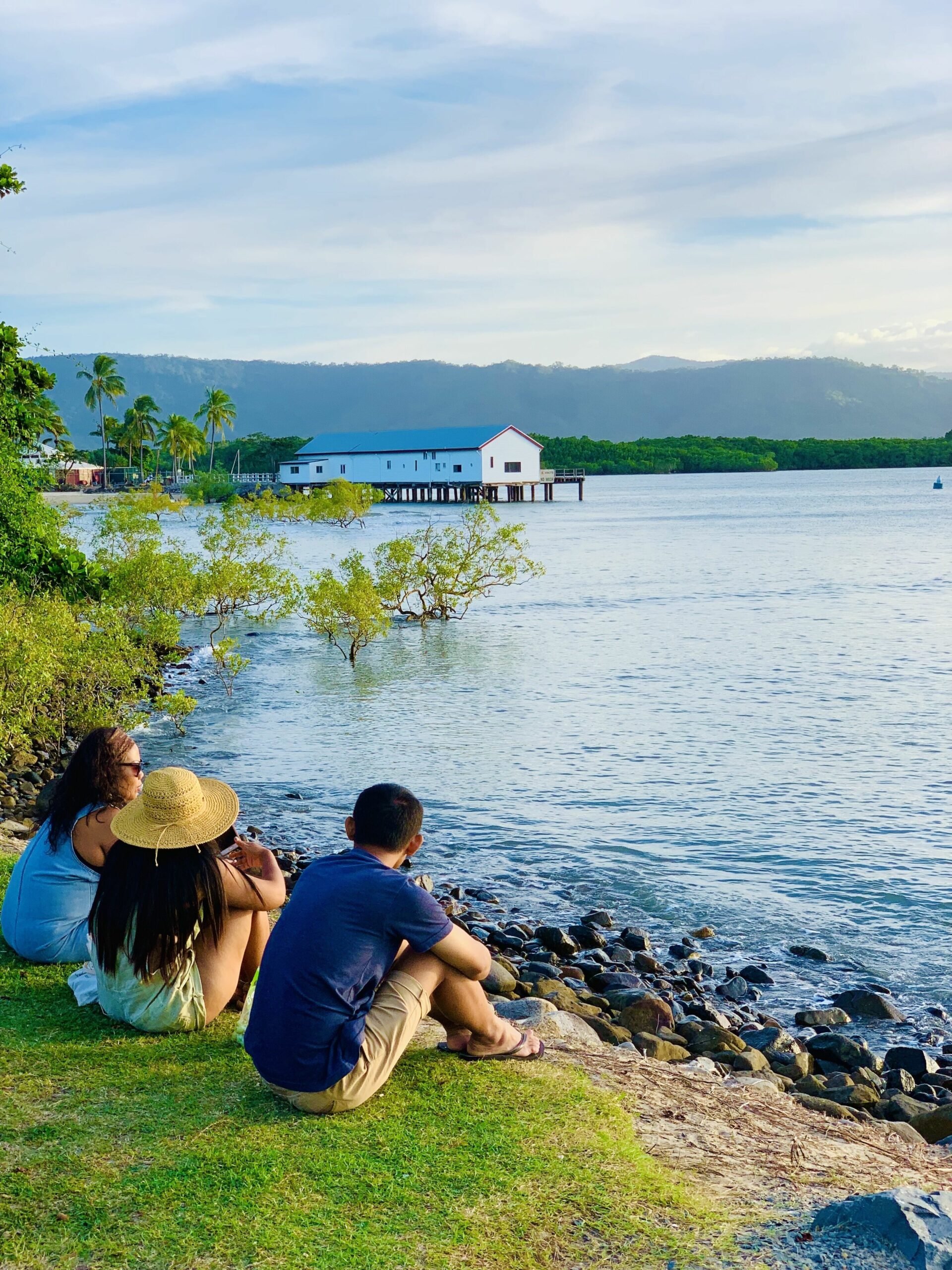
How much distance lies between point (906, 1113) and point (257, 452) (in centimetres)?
12331

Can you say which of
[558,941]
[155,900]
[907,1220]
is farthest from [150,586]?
[907,1220]

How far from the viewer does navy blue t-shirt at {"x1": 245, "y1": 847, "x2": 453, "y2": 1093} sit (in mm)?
4195

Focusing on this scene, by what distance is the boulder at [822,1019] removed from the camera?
8195 mm

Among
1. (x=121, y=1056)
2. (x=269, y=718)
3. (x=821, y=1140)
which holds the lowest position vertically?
(x=269, y=718)

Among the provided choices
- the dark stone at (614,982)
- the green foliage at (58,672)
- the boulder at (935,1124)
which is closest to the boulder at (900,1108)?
the boulder at (935,1124)

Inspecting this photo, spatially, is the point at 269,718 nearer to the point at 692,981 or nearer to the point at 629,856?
the point at 629,856

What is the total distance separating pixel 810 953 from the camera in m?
9.77

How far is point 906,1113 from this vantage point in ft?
20.7

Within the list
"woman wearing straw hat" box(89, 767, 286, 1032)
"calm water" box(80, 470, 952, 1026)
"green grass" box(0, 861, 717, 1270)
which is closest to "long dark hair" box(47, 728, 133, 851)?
"woman wearing straw hat" box(89, 767, 286, 1032)

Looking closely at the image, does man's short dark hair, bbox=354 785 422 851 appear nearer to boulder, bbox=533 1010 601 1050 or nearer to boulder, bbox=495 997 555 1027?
boulder, bbox=533 1010 601 1050

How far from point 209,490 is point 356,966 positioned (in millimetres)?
105907

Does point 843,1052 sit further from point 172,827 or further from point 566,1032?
point 172,827

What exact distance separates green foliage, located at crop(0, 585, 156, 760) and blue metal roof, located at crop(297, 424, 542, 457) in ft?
246

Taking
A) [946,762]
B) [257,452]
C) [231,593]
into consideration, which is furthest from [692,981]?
[257,452]
